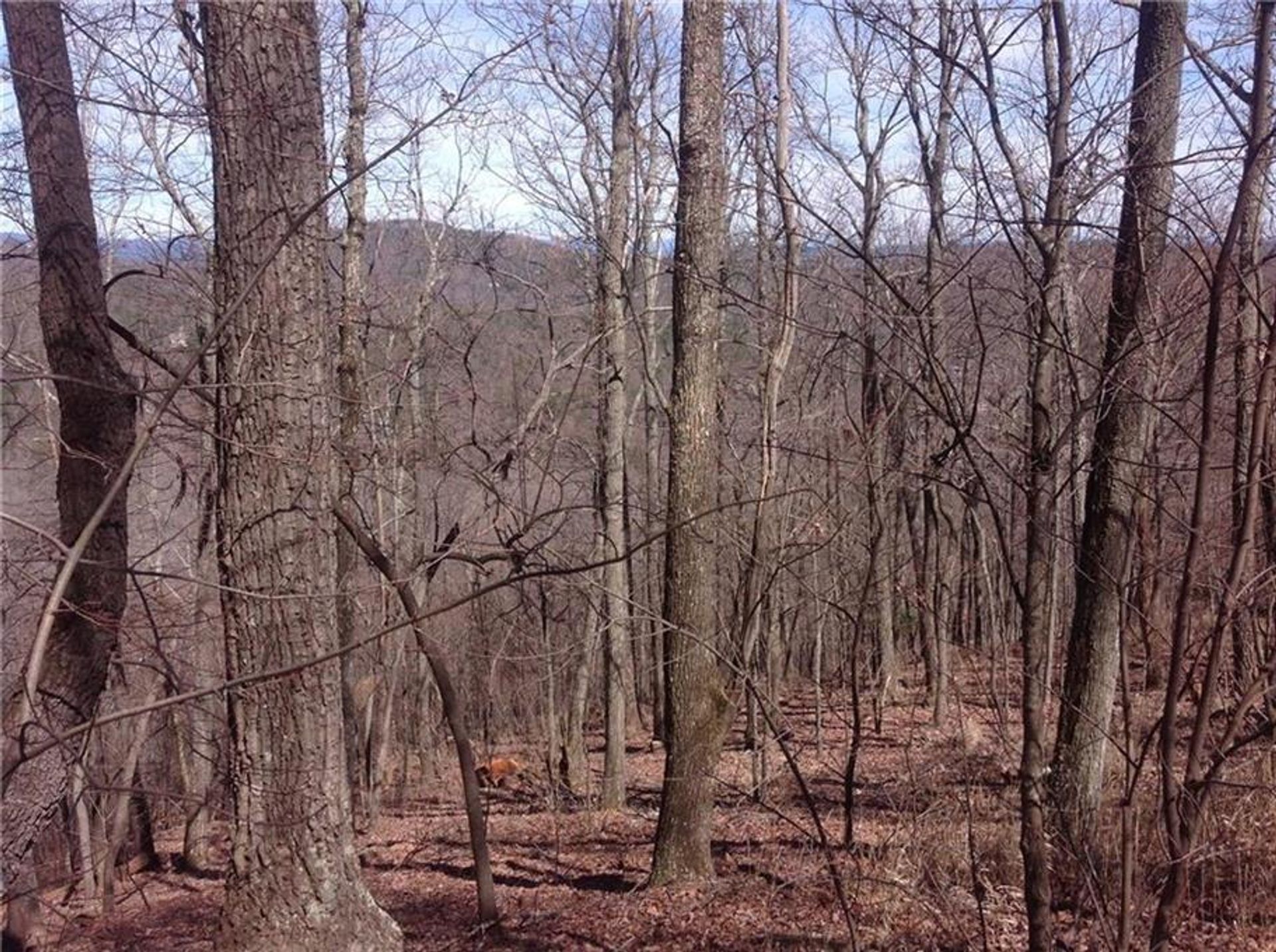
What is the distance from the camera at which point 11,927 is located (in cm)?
562

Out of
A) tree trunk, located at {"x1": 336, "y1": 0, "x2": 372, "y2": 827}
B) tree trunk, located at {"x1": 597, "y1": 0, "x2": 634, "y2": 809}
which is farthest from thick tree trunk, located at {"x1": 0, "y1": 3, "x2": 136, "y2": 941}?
tree trunk, located at {"x1": 597, "y1": 0, "x2": 634, "y2": 809}

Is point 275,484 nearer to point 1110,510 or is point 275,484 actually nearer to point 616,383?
point 1110,510

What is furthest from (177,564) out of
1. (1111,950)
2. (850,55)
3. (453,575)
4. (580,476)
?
(850,55)

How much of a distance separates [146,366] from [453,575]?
26.4 feet

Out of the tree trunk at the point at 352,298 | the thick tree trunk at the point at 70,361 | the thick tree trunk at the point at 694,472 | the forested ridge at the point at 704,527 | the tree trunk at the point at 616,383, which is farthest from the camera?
the tree trunk at the point at 616,383

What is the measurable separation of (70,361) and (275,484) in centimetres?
184

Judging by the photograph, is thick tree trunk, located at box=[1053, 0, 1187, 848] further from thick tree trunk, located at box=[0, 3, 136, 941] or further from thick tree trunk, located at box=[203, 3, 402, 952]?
thick tree trunk, located at box=[0, 3, 136, 941]

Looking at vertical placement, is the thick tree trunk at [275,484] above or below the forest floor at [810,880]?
above

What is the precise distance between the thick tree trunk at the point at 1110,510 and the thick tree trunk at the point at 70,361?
13.5 feet

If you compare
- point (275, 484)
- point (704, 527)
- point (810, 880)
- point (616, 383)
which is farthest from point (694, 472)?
point (616, 383)

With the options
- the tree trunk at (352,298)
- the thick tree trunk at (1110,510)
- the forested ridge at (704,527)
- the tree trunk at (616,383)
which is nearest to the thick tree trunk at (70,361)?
the forested ridge at (704,527)

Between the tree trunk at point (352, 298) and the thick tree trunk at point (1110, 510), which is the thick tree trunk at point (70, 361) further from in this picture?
the thick tree trunk at point (1110, 510)

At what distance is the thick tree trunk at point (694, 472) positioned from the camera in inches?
262

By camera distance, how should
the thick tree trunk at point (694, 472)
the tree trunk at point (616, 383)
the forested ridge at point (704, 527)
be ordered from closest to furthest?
the forested ridge at point (704, 527) → the thick tree trunk at point (694, 472) → the tree trunk at point (616, 383)
